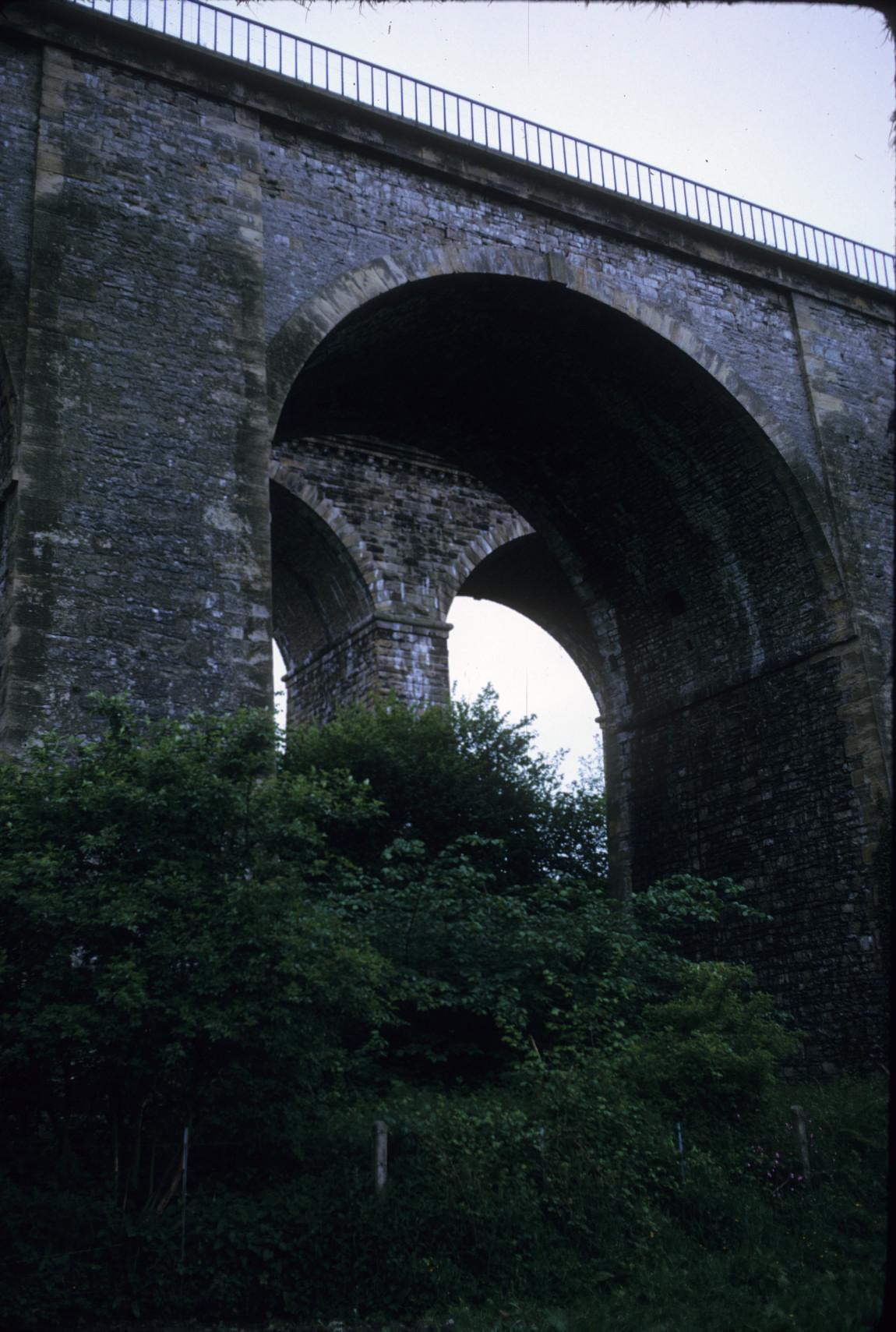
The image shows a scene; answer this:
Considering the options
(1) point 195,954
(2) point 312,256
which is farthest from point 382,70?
(1) point 195,954

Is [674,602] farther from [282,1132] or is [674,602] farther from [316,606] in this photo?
[282,1132]

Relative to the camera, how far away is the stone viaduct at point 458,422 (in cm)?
1070

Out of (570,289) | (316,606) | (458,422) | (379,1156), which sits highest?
(570,289)

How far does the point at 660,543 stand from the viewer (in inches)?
639

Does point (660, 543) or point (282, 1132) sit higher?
point (660, 543)

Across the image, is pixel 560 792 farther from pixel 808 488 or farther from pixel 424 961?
pixel 424 961

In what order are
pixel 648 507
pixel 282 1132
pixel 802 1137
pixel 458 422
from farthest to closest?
pixel 648 507 < pixel 458 422 < pixel 802 1137 < pixel 282 1132

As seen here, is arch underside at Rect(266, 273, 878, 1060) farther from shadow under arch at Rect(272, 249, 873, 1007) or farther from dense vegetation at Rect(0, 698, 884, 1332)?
dense vegetation at Rect(0, 698, 884, 1332)

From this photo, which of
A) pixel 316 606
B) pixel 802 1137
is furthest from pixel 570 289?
pixel 802 1137

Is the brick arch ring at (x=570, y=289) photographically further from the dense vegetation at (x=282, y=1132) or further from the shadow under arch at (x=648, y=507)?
the dense vegetation at (x=282, y=1132)

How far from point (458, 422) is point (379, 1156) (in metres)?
9.88

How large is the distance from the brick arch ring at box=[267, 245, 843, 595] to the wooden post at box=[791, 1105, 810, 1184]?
6.35 meters

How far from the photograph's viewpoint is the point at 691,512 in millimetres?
15789

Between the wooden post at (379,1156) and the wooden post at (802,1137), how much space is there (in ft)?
11.3
